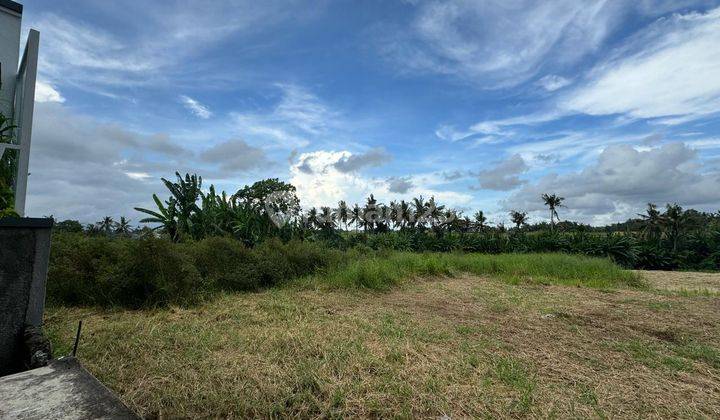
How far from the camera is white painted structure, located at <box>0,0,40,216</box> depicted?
4082 mm

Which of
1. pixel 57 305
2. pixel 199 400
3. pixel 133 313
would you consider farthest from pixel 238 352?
pixel 57 305

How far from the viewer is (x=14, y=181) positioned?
428 centimetres

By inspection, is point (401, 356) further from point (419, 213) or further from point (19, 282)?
point (419, 213)

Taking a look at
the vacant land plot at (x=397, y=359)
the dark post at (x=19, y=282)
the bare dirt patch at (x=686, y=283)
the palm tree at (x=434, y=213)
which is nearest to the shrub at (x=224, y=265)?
the vacant land plot at (x=397, y=359)

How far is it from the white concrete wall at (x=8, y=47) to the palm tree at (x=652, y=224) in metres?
36.1

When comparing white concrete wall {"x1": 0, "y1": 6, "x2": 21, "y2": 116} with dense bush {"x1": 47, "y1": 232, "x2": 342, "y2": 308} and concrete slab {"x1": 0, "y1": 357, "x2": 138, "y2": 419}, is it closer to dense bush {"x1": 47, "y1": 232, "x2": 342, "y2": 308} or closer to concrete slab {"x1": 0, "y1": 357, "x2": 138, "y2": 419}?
dense bush {"x1": 47, "y1": 232, "x2": 342, "y2": 308}

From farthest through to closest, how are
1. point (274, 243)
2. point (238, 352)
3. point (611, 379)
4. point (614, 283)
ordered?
1. point (614, 283)
2. point (274, 243)
3. point (238, 352)
4. point (611, 379)

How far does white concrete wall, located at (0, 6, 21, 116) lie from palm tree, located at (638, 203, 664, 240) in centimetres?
3611

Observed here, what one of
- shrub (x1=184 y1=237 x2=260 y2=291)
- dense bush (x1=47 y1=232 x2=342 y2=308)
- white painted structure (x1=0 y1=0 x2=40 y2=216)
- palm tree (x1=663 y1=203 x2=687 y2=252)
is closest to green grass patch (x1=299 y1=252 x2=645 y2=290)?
shrub (x1=184 y1=237 x2=260 y2=291)

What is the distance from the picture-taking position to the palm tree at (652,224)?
28.4m

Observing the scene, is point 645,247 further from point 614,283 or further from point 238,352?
point 238,352

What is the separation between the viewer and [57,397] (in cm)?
208

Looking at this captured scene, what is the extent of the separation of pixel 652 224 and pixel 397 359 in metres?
34.7

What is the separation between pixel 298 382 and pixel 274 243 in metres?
6.74
